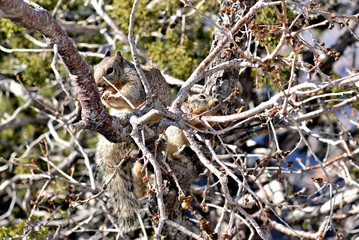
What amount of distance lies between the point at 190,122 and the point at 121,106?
56 cm

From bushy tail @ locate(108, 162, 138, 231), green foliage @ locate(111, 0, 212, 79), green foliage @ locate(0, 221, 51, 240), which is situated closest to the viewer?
bushy tail @ locate(108, 162, 138, 231)

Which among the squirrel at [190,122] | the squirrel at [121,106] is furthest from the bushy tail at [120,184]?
the squirrel at [190,122]

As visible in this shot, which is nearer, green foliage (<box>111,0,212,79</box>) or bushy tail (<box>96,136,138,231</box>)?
bushy tail (<box>96,136,138,231</box>)

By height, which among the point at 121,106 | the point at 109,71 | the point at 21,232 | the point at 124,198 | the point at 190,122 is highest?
the point at 109,71

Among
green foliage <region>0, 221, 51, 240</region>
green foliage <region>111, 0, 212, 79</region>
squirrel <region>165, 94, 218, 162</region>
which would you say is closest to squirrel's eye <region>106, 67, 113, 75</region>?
squirrel <region>165, 94, 218, 162</region>

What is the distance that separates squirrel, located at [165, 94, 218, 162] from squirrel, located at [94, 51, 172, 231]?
219mm

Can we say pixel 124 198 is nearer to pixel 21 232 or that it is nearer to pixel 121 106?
pixel 121 106

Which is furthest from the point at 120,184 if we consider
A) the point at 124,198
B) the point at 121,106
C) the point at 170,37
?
the point at 170,37

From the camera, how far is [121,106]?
10.7ft

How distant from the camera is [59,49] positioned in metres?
1.92

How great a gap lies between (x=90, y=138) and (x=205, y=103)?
2.85 metres

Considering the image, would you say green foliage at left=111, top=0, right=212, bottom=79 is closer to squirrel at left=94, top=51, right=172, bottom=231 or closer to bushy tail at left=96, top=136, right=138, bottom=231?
squirrel at left=94, top=51, right=172, bottom=231

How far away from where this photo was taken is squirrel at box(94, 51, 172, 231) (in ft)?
10.1

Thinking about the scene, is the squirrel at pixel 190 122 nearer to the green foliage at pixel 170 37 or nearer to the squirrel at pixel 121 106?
the squirrel at pixel 121 106
